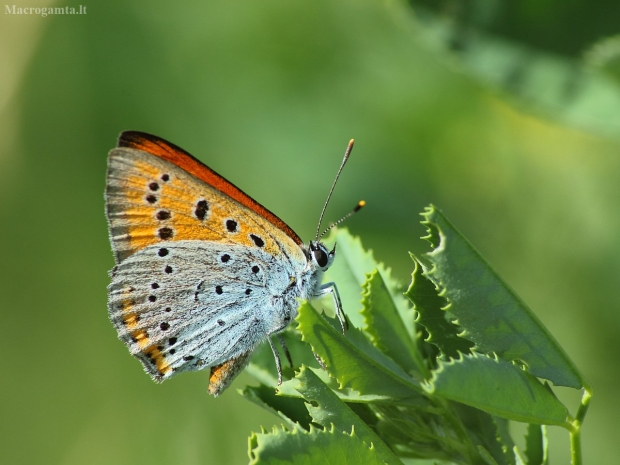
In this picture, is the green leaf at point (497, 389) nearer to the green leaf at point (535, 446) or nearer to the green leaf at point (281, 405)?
the green leaf at point (535, 446)

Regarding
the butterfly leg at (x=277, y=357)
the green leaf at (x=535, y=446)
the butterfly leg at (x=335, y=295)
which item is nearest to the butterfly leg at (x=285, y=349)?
the butterfly leg at (x=277, y=357)

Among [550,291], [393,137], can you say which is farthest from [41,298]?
[550,291]

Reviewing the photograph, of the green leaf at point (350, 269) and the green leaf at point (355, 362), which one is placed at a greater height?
the green leaf at point (350, 269)

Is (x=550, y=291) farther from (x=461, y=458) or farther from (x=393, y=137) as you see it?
(x=461, y=458)

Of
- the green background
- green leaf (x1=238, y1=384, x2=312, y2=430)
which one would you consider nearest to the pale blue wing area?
green leaf (x1=238, y1=384, x2=312, y2=430)

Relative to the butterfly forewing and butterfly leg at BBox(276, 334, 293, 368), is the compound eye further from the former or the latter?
butterfly leg at BBox(276, 334, 293, 368)
